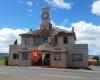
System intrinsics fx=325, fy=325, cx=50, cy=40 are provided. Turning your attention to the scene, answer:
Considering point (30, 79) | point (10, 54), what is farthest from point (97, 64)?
point (30, 79)

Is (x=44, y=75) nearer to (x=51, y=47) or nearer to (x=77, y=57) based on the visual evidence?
(x=51, y=47)

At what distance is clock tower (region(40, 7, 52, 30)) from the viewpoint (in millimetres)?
69562

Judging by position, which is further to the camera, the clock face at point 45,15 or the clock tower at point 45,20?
the clock face at point 45,15

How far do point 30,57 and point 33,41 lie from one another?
194 inches

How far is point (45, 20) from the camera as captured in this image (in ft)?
231

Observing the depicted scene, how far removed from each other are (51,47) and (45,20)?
6.72 meters

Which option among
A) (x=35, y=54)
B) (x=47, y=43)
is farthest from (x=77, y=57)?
(x=35, y=54)

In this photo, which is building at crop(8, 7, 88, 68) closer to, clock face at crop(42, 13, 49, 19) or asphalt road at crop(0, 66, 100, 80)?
clock face at crop(42, 13, 49, 19)

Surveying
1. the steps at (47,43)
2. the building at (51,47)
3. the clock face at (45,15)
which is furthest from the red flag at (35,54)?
the clock face at (45,15)

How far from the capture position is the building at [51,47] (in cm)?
6444

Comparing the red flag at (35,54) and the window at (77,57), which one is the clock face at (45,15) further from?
the window at (77,57)

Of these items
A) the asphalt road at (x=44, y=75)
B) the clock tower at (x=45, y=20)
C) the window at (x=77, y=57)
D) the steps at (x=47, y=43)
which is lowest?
the asphalt road at (x=44, y=75)

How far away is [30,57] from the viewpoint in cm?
6612

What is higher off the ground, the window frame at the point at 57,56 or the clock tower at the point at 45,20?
the clock tower at the point at 45,20
